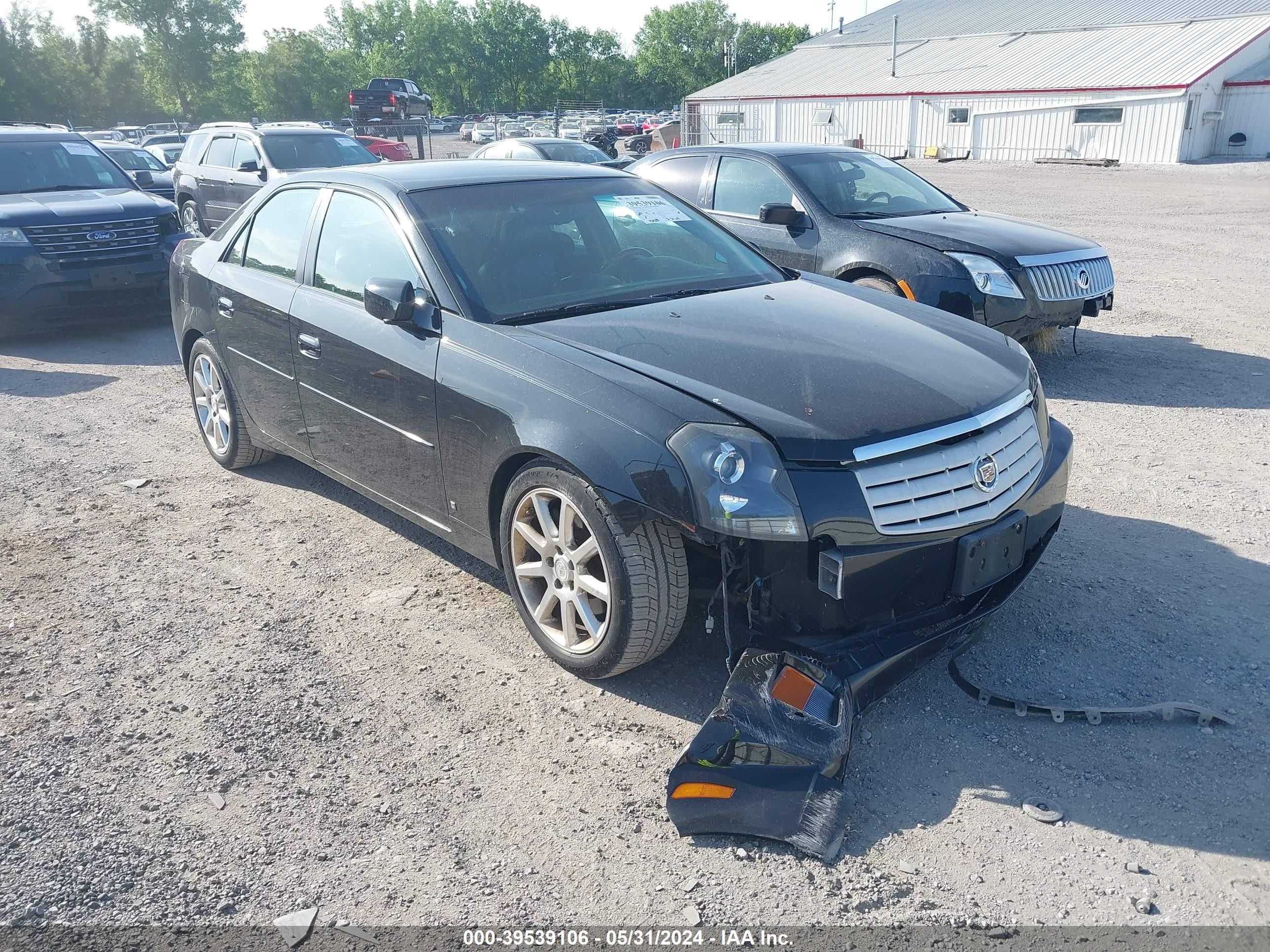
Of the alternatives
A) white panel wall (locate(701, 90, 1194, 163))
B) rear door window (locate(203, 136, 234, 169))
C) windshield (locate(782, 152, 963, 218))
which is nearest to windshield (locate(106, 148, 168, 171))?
rear door window (locate(203, 136, 234, 169))

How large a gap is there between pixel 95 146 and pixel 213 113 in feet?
272

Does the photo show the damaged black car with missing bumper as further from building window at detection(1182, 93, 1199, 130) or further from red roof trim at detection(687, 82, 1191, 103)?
red roof trim at detection(687, 82, 1191, 103)

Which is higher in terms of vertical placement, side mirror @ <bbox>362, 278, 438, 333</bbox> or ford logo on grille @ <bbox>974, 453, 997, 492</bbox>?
side mirror @ <bbox>362, 278, 438, 333</bbox>

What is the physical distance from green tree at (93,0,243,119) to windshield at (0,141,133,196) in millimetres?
82838

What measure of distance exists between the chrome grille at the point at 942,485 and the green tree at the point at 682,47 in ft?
345

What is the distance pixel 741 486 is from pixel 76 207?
8800mm

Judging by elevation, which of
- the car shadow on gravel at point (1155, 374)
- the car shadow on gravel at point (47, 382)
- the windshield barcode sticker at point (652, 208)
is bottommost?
the car shadow on gravel at point (47, 382)

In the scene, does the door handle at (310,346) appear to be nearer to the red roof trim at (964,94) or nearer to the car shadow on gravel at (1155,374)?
the car shadow on gravel at (1155,374)

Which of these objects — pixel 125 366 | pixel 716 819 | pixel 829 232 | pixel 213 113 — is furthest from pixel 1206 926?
pixel 213 113

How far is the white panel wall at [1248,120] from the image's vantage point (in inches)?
1361

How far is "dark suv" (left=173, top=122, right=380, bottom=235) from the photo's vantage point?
1363 cm

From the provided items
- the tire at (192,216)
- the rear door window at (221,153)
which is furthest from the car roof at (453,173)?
the tire at (192,216)

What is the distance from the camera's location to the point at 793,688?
3.07 meters

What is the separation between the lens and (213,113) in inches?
3312
